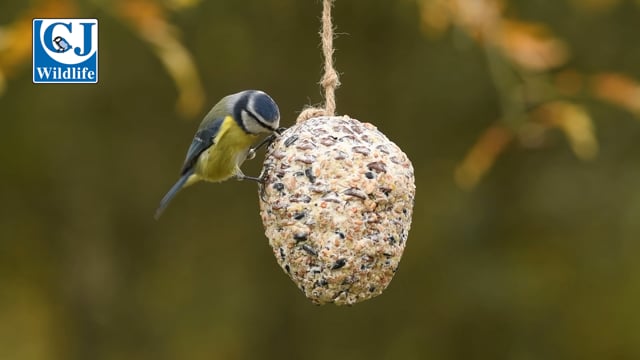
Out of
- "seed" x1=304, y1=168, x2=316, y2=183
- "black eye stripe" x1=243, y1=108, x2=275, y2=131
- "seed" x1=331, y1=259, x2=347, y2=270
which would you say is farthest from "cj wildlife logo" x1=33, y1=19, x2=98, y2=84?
"seed" x1=331, y1=259, x2=347, y2=270

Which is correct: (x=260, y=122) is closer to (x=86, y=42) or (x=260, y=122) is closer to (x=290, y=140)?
(x=290, y=140)

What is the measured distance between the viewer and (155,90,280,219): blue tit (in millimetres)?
2070

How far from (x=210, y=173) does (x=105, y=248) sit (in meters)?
2.19

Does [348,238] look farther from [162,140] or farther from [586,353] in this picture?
[586,353]

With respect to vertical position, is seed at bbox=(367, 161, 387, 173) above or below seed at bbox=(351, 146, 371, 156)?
below

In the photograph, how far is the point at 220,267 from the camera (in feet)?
14.2

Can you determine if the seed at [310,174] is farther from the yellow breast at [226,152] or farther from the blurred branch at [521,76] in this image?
the blurred branch at [521,76]

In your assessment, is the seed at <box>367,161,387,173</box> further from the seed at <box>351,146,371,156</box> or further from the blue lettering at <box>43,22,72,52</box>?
the blue lettering at <box>43,22,72,52</box>

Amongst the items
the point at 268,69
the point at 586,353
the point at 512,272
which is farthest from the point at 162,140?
the point at 586,353

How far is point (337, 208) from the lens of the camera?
6.26ft

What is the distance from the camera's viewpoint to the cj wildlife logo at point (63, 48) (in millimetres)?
2822

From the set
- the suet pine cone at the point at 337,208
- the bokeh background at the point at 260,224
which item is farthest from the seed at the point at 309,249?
the bokeh background at the point at 260,224

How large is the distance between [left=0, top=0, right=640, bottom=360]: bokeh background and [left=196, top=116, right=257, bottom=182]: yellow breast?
1612 millimetres

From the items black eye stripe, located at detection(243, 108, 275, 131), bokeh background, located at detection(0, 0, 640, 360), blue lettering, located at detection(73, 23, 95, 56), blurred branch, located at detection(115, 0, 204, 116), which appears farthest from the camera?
bokeh background, located at detection(0, 0, 640, 360)
